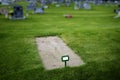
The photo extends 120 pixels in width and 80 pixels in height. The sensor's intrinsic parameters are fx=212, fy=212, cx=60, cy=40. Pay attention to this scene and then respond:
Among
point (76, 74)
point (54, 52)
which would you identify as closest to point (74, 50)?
point (54, 52)

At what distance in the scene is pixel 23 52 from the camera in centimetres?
1384

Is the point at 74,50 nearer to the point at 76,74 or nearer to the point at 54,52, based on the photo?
the point at 54,52

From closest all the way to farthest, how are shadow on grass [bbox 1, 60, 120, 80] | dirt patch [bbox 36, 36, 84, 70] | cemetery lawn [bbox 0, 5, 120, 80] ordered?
shadow on grass [bbox 1, 60, 120, 80], cemetery lawn [bbox 0, 5, 120, 80], dirt patch [bbox 36, 36, 84, 70]

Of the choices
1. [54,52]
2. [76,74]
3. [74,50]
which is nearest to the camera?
[76,74]

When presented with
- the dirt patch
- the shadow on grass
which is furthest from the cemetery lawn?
the dirt patch

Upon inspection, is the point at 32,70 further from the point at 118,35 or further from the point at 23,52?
the point at 118,35

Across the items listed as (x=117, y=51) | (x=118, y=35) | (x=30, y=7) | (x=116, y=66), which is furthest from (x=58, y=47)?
(x=30, y=7)

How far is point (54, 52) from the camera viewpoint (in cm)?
1391

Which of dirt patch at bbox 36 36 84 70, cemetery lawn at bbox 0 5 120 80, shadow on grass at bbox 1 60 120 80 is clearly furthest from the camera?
dirt patch at bbox 36 36 84 70

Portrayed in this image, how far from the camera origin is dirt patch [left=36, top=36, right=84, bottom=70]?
1168 cm

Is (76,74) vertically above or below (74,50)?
above

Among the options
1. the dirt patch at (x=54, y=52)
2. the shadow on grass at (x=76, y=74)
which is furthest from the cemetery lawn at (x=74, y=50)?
the dirt patch at (x=54, y=52)

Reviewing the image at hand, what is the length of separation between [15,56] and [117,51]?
6.57 metres

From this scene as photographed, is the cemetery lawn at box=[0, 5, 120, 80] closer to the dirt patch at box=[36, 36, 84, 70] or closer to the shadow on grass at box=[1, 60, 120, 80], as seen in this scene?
the shadow on grass at box=[1, 60, 120, 80]
